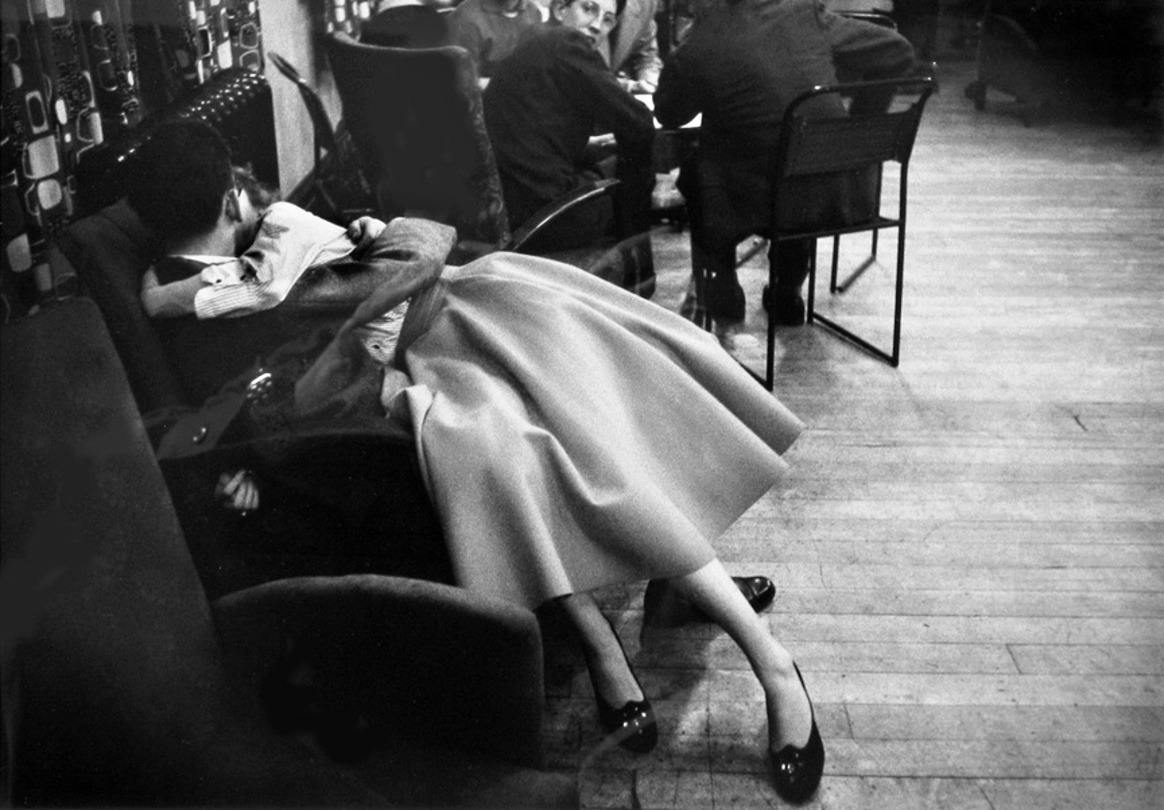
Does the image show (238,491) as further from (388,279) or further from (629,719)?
(629,719)

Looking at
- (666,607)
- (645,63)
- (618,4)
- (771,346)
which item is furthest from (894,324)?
(666,607)

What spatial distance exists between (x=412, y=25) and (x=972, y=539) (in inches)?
46.9

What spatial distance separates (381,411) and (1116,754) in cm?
85

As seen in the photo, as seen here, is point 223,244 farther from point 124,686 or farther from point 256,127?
point 124,686

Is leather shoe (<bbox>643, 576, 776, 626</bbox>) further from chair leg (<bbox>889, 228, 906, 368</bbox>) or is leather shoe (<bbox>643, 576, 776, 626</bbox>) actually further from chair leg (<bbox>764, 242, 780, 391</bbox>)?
chair leg (<bbox>889, 228, 906, 368</bbox>)

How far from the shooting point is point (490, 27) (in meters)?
1.93

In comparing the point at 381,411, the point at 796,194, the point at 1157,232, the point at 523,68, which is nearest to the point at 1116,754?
the point at 1157,232

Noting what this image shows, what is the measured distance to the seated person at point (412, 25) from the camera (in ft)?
5.09

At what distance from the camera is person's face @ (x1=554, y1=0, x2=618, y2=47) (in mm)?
2039

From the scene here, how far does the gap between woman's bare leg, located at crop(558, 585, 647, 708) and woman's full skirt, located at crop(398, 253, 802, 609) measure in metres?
0.12

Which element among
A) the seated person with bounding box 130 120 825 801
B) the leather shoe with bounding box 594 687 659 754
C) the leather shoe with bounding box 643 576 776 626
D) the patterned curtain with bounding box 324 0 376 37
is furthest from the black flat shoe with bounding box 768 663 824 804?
the patterned curtain with bounding box 324 0 376 37

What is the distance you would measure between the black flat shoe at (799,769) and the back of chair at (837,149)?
47.6 inches

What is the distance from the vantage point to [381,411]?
3.96 ft

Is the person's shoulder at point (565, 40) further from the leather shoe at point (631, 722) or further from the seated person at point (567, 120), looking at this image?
the leather shoe at point (631, 722)
